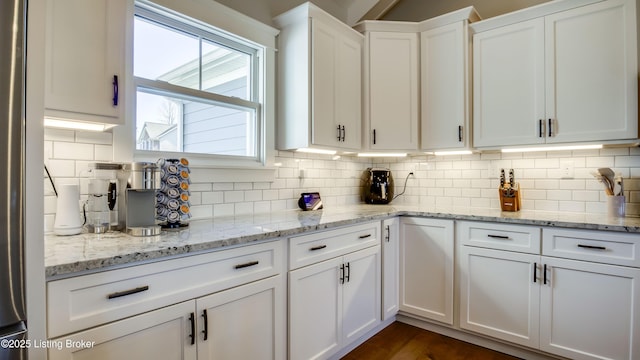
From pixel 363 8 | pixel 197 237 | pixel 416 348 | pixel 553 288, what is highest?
pixel 363 8

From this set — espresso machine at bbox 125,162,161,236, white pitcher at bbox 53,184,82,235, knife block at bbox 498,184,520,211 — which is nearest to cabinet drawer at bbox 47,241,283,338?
espresso machine at bbox 125,162,161,236

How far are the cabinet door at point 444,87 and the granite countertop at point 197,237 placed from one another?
0.67 m

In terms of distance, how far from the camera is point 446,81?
9.07 ft

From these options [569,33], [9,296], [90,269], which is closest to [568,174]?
[569,33]

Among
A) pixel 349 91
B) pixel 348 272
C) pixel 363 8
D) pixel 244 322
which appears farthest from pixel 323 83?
pixel 244 322

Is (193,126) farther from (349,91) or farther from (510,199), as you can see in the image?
(510,199)

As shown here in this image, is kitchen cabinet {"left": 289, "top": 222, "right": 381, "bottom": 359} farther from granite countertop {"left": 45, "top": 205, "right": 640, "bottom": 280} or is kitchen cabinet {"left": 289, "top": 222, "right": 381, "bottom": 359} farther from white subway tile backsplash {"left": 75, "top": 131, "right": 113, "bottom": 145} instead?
white subway tile backsplash {"left": 75, "top": 131, "right": 113, "bottom": 145}

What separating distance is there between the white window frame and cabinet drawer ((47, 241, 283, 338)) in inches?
31.1

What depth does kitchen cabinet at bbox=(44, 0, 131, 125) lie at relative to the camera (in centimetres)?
134

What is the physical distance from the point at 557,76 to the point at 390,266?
1.77 metres

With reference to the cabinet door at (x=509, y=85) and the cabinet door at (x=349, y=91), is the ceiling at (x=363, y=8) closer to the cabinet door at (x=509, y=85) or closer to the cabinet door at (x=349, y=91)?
the cabinet door at (x=349, y=91)

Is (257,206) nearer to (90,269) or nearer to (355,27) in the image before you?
(90,269)

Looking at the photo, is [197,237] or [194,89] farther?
[194,89]

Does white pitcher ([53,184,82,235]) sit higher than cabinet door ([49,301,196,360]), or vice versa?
white pitcher ([53,184,82,235])
